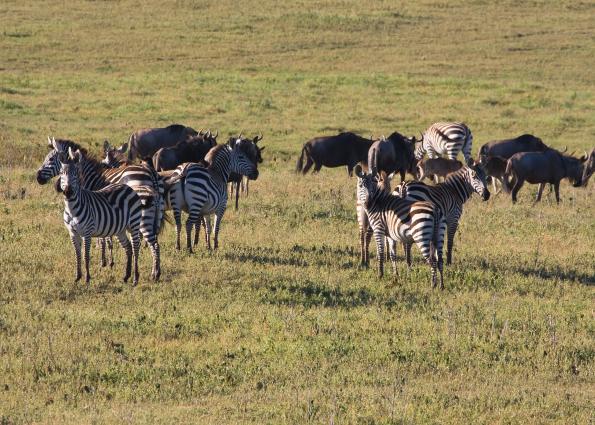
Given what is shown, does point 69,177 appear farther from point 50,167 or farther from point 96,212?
point 50,167

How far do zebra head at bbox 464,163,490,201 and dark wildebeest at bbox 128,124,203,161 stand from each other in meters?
11.8

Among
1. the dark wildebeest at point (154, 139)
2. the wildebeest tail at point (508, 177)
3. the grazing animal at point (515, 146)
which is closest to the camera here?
the wildebeest tail at point (508, 177)

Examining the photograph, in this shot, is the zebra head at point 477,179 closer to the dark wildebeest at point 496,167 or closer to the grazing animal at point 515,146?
the dark wildebeest at point 496,167

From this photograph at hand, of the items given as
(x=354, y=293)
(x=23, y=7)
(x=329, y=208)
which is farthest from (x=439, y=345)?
(x=23, y=7)

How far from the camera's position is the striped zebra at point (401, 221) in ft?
51.7

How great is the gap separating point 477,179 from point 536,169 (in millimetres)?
8648

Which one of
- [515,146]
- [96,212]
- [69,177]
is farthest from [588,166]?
[69,177]

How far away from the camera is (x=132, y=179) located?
1794cm

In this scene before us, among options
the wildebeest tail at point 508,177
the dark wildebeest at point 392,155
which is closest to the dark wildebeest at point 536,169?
the wildebeest tail at point 508,177

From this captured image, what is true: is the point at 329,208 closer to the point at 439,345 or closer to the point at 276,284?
the point at 276,284

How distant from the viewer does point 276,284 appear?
1627 cm

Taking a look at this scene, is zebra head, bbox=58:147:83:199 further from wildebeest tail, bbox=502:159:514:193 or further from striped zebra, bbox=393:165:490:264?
wildebeest tail, bbox=502:159:514:193

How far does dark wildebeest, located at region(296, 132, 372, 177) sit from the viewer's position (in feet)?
97.7

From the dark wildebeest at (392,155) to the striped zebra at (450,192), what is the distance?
8.62m
